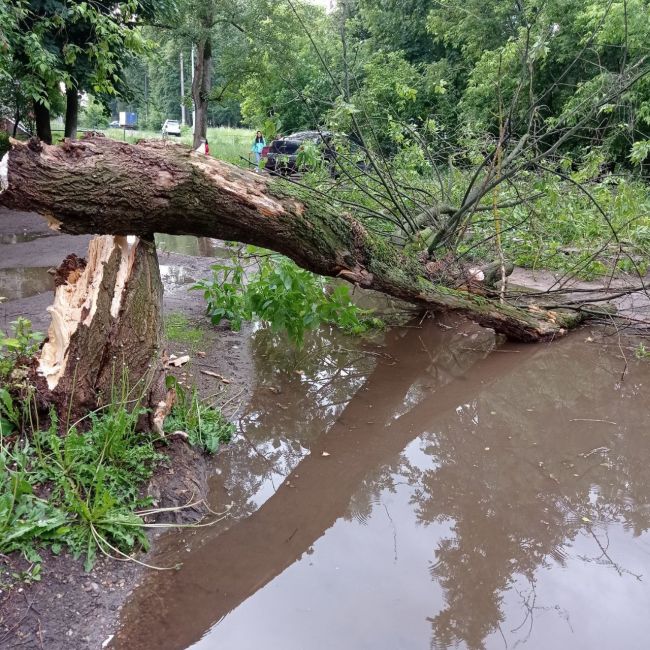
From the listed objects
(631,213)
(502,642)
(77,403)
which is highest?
(631,213)

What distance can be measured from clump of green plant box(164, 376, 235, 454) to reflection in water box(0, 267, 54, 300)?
3.04m

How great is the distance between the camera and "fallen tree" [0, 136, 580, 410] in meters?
2.72

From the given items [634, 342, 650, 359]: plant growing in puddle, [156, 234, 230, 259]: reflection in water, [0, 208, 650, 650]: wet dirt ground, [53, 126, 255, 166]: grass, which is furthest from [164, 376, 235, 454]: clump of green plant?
[156, 234, 230, 259]: reflection in water

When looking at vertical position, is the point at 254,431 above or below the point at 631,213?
below

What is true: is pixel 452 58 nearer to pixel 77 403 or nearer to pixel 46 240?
pixel 46 240

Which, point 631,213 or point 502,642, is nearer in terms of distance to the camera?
point 502,642

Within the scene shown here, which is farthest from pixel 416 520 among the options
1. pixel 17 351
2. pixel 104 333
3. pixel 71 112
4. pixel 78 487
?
pixel 71 112

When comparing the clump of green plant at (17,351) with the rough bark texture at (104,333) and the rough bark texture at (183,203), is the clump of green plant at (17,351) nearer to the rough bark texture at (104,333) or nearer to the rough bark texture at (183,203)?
the rough bark texture at (104,333)

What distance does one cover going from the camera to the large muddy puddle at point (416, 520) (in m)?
2.39

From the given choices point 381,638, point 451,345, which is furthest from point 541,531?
point 451,345

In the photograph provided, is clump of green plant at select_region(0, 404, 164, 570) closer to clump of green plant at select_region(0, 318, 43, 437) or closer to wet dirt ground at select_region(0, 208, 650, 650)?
clump of green plant at select_region(0, 318, 43, 437)

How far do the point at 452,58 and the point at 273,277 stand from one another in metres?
17.9

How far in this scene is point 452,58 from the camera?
19.7 metres

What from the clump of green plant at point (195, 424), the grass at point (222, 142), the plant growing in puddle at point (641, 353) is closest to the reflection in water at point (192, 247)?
the grass at point (222, 142)
